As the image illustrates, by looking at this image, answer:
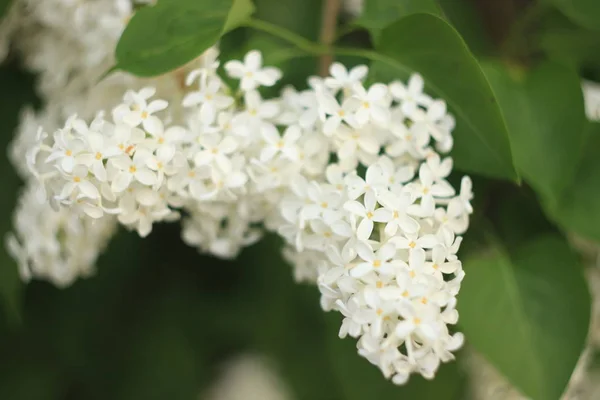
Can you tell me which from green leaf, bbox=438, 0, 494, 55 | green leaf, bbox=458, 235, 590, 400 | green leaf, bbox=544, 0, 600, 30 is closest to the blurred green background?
green leaf, bbox=438, 0, 494, 55

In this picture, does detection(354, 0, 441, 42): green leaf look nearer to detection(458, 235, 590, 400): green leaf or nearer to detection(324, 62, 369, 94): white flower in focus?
detection(324, 62, 369, 94): white flower in focus

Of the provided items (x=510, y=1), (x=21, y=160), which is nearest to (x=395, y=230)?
(x=21, y=160)

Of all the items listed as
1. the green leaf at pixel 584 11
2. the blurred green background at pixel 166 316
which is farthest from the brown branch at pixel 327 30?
the green leaf at pixel 584 11

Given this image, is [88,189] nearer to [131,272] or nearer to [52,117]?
[52,117]

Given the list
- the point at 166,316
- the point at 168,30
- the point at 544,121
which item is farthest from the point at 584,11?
the point at 166,316

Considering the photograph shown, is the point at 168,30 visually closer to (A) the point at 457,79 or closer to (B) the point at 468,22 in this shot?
(A) the point at 457,79

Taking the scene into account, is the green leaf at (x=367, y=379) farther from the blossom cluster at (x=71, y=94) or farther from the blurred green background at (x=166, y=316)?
the blossom cluster at (x=71, y=94)

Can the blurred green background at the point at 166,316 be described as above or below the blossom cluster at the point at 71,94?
below

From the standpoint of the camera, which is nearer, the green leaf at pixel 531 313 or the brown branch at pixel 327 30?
the green leaf at pixel 531 313
